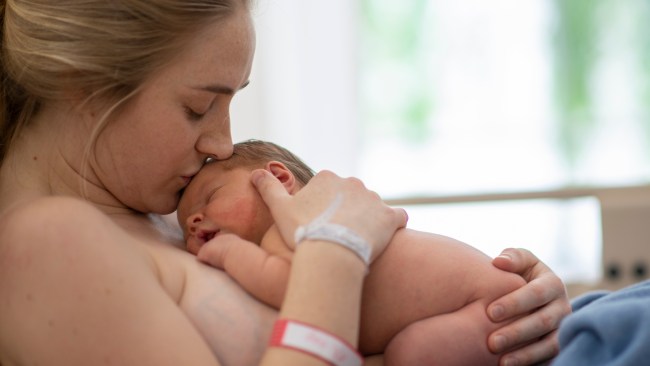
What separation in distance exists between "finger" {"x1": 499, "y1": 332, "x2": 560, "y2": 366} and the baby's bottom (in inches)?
0.8

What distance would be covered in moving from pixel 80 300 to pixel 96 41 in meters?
0.40

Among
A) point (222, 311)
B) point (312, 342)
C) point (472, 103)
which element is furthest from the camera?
point (472, 103)

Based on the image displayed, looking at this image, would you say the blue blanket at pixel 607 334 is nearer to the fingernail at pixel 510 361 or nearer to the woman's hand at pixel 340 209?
the fingernail at pixel 510 361

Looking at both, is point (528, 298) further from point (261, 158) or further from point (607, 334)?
point (261, 158)

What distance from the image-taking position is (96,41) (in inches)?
49.0

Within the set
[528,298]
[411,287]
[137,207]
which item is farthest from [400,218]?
[137,207]

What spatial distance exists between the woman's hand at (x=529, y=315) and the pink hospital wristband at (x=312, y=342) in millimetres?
288

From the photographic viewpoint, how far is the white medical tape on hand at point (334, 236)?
45.7 inches

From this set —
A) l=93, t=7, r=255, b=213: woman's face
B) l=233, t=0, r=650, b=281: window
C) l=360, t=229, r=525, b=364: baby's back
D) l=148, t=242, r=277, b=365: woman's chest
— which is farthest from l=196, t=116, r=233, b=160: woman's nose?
l=233, t=0, r=650, b=281: window

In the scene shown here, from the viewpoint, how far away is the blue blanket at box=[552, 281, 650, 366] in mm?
1115

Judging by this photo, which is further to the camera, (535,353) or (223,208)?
(223,208)

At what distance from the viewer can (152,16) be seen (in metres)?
1.27

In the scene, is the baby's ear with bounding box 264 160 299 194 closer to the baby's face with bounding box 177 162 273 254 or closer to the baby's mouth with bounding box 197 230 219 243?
the baby's face with bounding box 177 162 273 254

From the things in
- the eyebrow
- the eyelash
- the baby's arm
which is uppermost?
the eyebrow
